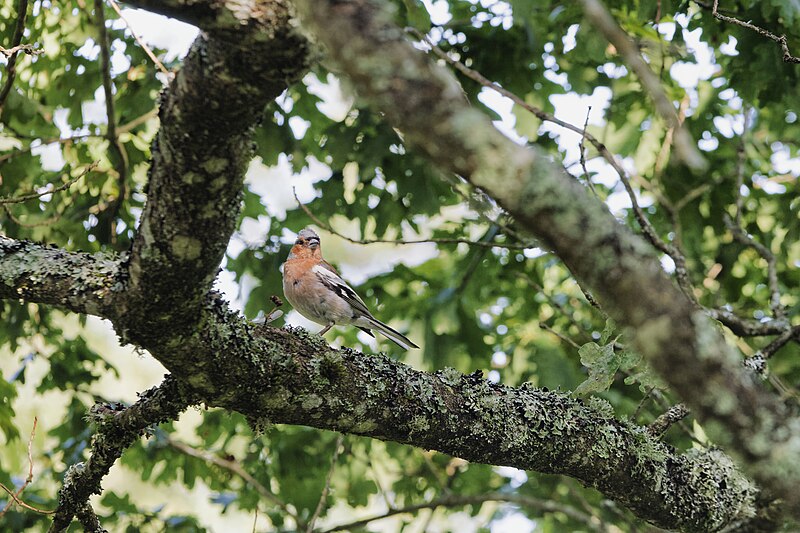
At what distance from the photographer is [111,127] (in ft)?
17.7

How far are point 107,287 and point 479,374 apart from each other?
147 cm

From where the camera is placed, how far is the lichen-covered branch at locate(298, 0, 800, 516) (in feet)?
4.03

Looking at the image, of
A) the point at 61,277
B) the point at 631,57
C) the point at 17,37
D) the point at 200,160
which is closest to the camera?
the point at 631,57

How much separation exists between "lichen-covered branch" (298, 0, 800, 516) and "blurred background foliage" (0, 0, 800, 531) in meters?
3.30

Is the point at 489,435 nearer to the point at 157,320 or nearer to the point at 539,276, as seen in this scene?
the point at 157,320

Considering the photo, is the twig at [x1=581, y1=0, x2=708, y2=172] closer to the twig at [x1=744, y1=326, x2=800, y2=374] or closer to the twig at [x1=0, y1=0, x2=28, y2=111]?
the twig at [x1=744, y1=326, x2=800, y2=374]

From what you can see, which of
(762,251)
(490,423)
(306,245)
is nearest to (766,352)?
(762,251)

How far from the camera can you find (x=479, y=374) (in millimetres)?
3332

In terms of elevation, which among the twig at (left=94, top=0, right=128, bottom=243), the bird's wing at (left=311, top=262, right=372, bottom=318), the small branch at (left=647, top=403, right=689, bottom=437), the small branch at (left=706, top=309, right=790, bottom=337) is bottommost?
the small branch at (left=647, top=403, right=689, bottom=437)

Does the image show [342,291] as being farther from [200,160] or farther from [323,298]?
[200,160]

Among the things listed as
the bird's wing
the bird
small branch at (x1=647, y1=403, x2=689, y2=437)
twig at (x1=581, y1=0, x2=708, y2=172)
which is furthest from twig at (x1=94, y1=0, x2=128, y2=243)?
twig at (x1=581, y1=0, x2=708, y2=172)

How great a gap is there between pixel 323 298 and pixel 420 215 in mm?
1123

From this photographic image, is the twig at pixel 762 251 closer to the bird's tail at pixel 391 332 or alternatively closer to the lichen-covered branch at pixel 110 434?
the bird's tail at pixel 391 332

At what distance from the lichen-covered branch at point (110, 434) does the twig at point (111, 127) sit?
2.63 m
